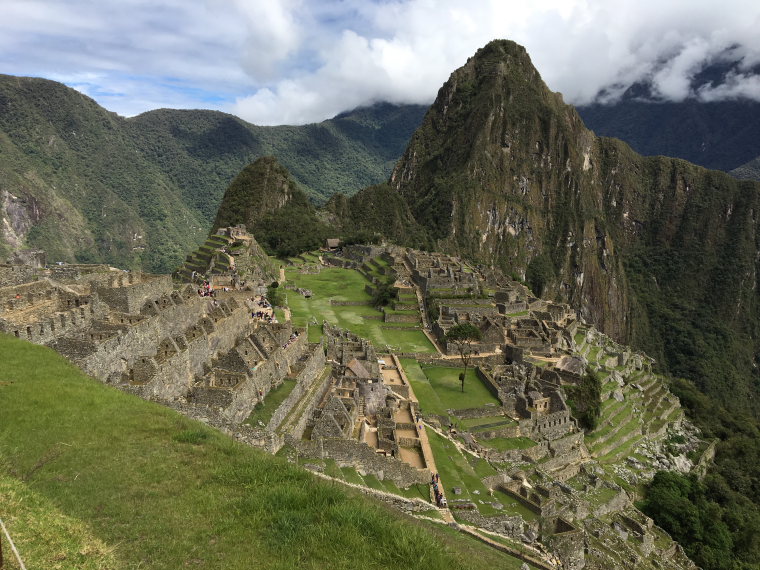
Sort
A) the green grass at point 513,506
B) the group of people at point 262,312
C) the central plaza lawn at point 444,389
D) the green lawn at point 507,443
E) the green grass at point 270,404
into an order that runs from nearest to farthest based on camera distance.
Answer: the green grass at point 270,404 < the green grass at point 513,506 < the green lawn at point 507,443 < the central plaza lawn at point 444,389 < the group of people at point 262,312

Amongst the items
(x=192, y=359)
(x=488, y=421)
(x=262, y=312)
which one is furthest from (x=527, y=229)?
(x=192, y=359)

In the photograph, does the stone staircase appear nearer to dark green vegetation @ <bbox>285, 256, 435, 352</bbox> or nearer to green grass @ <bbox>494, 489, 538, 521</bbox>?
dark green vegetation @ <bbox>285, 256, 435, 352</bbox>

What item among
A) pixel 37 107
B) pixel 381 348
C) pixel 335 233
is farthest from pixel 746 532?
pixel 37 107

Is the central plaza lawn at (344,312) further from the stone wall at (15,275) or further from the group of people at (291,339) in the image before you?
the stone wall at (15,275)

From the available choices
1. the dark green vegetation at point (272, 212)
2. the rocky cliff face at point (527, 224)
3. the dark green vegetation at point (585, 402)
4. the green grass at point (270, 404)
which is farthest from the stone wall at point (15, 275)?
the rocky cliff face at point (527, 224)

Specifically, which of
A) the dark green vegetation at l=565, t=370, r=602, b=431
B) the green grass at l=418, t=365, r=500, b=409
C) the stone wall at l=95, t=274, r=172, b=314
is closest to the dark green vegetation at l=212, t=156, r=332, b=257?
the green grass at l=418, t=365, r=500, b=409
